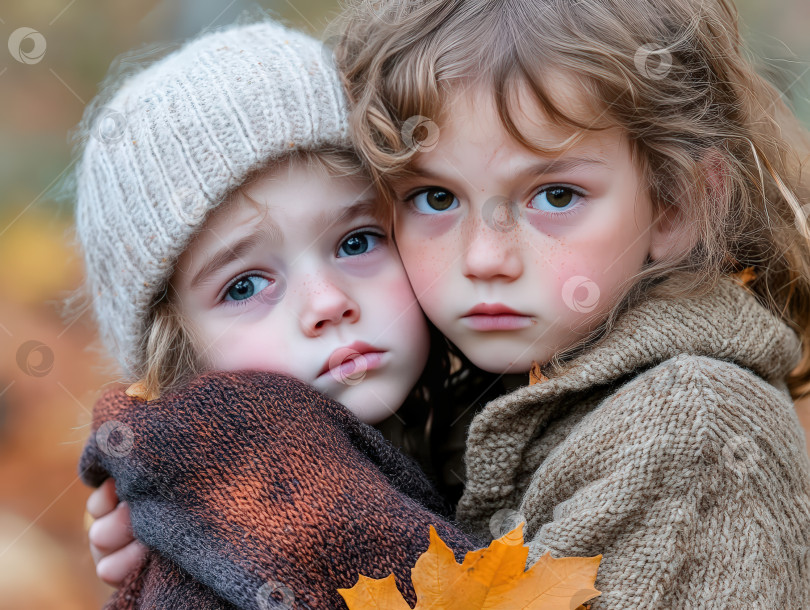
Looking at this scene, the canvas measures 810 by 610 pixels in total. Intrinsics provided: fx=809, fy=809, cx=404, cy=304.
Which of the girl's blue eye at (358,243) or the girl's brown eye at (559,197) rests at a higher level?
the girl's blue eye at (358,243)

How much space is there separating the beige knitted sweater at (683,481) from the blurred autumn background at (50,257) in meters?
2.57

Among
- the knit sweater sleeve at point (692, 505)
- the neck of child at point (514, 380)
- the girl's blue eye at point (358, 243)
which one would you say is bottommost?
the neck of child at point (514, 380)

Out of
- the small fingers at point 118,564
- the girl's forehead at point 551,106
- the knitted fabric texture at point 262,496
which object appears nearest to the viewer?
the knitted fabric texture at point 262,496

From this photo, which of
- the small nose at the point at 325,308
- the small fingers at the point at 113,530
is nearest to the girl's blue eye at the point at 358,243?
the small nose at the point at 325,308

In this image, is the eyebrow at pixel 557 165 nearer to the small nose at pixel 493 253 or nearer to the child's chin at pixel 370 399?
the small nose at pixel 493 253

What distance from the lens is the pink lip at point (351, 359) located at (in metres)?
1.58

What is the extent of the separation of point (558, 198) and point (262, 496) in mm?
733

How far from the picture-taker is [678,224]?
5.12ft

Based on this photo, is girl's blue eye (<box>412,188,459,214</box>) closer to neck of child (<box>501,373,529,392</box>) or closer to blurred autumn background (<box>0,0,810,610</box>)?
neck of child (<box>501,373,529,392</box>)

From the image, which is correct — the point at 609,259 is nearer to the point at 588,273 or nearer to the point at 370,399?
the point at 588,273

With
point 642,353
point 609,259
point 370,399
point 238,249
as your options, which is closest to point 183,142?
point 238,249

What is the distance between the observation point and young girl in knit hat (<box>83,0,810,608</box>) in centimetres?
122

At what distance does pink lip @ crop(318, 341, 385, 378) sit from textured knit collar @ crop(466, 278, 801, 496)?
246mm

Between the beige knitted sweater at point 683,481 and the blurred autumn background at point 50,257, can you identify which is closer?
the beige knitted sweater at point 683,481
